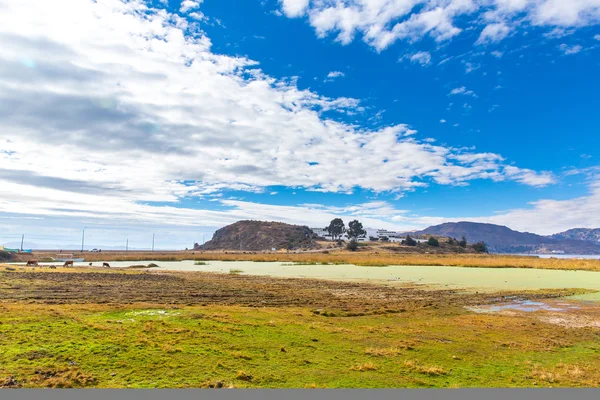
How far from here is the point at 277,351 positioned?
932cm

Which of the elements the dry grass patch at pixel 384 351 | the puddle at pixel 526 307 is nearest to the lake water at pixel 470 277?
the puddle at pixel 526 307

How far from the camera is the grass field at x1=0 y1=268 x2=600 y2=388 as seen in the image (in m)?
7.50

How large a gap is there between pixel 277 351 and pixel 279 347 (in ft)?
1.06

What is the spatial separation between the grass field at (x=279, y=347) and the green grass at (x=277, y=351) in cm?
3

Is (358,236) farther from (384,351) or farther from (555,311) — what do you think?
(384,351)

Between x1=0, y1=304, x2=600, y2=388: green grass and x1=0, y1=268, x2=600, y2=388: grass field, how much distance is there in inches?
1.1

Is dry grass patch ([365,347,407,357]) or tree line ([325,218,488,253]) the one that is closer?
dry grass patch ([365,347,407,357])

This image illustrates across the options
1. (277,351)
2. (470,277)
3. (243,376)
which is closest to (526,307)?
(277,351)

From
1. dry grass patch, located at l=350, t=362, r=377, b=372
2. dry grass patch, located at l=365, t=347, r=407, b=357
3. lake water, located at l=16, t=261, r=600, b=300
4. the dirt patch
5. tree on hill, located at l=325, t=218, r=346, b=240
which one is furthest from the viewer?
tree on hill, located at l=325, t=218, r=346, b=240

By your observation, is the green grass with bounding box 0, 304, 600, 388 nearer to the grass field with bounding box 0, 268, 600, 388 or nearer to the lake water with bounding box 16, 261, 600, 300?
the grass field with bounding box 0, 268, 600, 388

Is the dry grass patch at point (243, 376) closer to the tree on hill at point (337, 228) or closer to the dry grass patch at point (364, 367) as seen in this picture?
the dry grass patch at point (364, 367)

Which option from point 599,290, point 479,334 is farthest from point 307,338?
point 599,290

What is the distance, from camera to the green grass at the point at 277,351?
24.5 ft

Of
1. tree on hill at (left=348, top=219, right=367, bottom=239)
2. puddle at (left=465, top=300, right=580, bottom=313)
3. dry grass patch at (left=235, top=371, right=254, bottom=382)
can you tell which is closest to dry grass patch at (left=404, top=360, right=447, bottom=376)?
dry grass patch at (left=235, top=371, right=254, bottom=382)
